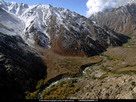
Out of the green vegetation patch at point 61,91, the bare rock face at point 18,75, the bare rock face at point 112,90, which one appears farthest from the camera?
the bare rock face at point 18,75

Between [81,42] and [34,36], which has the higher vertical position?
[34,36]

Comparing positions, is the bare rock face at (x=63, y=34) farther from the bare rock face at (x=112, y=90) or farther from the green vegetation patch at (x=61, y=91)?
the bare rock face at (x=112, y=90)

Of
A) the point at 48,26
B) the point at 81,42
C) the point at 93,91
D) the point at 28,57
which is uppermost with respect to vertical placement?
the point at 48,26

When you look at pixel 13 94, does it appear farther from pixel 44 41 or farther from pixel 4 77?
pixel 44 41

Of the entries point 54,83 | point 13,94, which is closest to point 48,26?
point 54,83

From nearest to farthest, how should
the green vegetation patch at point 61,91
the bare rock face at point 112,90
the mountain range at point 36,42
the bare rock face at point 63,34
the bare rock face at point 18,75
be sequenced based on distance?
the bare rock face at point 112,90
the green vegetation patch at point 61,91
the bare rock face at point 18,75
the mountain range at point 36,42
the bare rock face at point 63,34

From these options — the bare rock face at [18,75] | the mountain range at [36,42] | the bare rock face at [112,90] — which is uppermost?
the mountain range at [36,42]

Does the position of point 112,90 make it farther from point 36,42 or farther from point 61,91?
point 36,42

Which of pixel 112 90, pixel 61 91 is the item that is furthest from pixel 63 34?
pixel 112 90

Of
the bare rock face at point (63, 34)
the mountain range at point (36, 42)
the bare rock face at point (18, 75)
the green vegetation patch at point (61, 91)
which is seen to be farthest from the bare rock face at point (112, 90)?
the bare rock face at point (63, 34)

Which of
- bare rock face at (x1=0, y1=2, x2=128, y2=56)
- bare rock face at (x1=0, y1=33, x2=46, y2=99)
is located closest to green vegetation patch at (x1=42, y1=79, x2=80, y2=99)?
bare rock face at (x1=0, y1=33, x2=46, y2=99)

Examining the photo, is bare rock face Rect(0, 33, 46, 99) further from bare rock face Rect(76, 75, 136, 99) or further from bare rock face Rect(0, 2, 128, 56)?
bare rock face Rect(0, 2, 128, 56)
